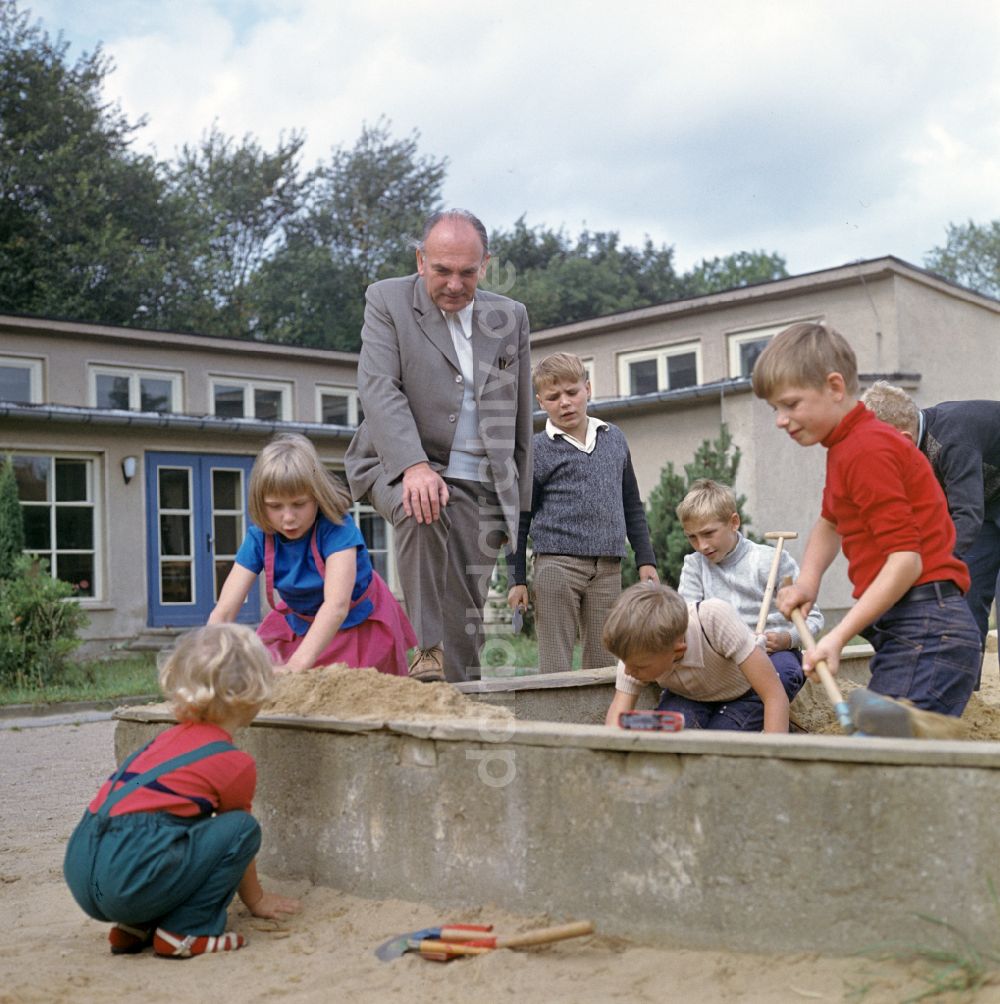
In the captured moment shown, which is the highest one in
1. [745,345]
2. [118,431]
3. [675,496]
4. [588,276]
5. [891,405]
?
[588,276]

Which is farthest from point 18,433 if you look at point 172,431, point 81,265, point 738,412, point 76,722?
point 81,265

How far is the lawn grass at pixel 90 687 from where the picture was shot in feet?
34.1

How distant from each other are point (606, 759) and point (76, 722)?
289 inches

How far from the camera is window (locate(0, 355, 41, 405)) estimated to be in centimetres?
1603

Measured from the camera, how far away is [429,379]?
4426 mm

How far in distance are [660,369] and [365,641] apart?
14.9 meters

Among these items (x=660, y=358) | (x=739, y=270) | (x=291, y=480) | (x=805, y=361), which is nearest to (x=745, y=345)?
(x=660, y=358)

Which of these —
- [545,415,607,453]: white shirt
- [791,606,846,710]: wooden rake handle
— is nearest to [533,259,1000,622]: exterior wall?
[545,415,607,453]: white shirt

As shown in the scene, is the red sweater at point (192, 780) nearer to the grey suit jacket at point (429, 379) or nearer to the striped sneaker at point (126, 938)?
the striped sneaker at point (126, 938)

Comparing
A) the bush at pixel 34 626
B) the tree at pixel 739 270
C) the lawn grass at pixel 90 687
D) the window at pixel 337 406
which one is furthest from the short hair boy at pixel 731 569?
the tree at pixel 739 270

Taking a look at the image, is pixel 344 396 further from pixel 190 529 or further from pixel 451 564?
pixel 451 564

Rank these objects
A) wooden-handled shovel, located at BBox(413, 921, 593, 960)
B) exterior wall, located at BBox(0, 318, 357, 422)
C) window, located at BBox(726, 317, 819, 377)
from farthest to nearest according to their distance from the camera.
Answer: window, located at BBox(726, 317, 819, 377), exterior wall, located at BBox(0, 318, 357, 422), wooden-handled shovel, located at BBox(413, 921, 593, 960)

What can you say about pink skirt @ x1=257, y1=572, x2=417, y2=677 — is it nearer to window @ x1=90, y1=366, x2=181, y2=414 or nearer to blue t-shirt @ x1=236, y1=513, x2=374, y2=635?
blue t-shirt @ x1=236, y1=513, x2=374, y2=635

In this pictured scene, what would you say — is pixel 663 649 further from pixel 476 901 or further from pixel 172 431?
pixel 172 431
